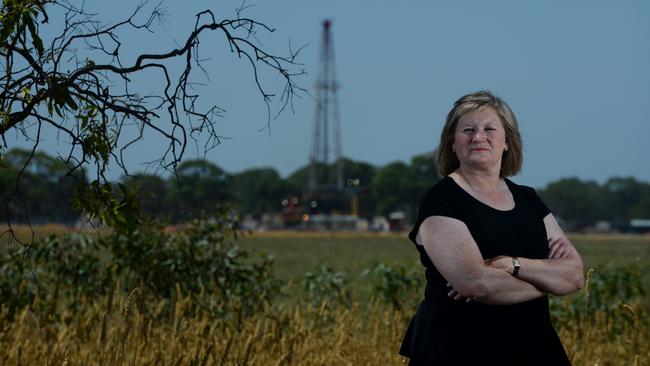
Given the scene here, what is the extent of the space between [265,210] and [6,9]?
116390mm

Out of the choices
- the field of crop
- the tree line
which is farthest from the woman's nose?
the tree line

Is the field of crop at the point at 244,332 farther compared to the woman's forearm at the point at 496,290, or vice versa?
the field of crop at the point at 244,332

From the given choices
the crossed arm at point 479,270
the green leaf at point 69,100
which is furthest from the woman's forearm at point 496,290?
the green leaf at point 69,100

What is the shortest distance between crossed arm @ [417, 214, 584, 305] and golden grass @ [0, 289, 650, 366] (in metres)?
1.25

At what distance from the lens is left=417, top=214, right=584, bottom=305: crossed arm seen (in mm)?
3143

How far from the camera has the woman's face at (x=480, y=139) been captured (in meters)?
3.33

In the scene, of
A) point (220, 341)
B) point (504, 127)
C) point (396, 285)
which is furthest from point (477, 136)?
point (396, 285)

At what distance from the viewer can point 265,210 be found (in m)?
120

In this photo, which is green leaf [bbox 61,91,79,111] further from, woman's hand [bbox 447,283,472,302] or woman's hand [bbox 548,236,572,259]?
woman's hand [bbox 548,236,572,259]

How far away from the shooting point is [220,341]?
248 inches

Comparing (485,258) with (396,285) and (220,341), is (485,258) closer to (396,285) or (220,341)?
(220,341)

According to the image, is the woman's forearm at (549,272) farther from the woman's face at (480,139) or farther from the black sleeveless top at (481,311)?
the woman's face at (480,139)

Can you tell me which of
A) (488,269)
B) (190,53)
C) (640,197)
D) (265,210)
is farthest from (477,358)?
(640,197)

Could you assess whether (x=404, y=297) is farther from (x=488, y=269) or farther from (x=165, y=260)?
(x=488, y=269)
